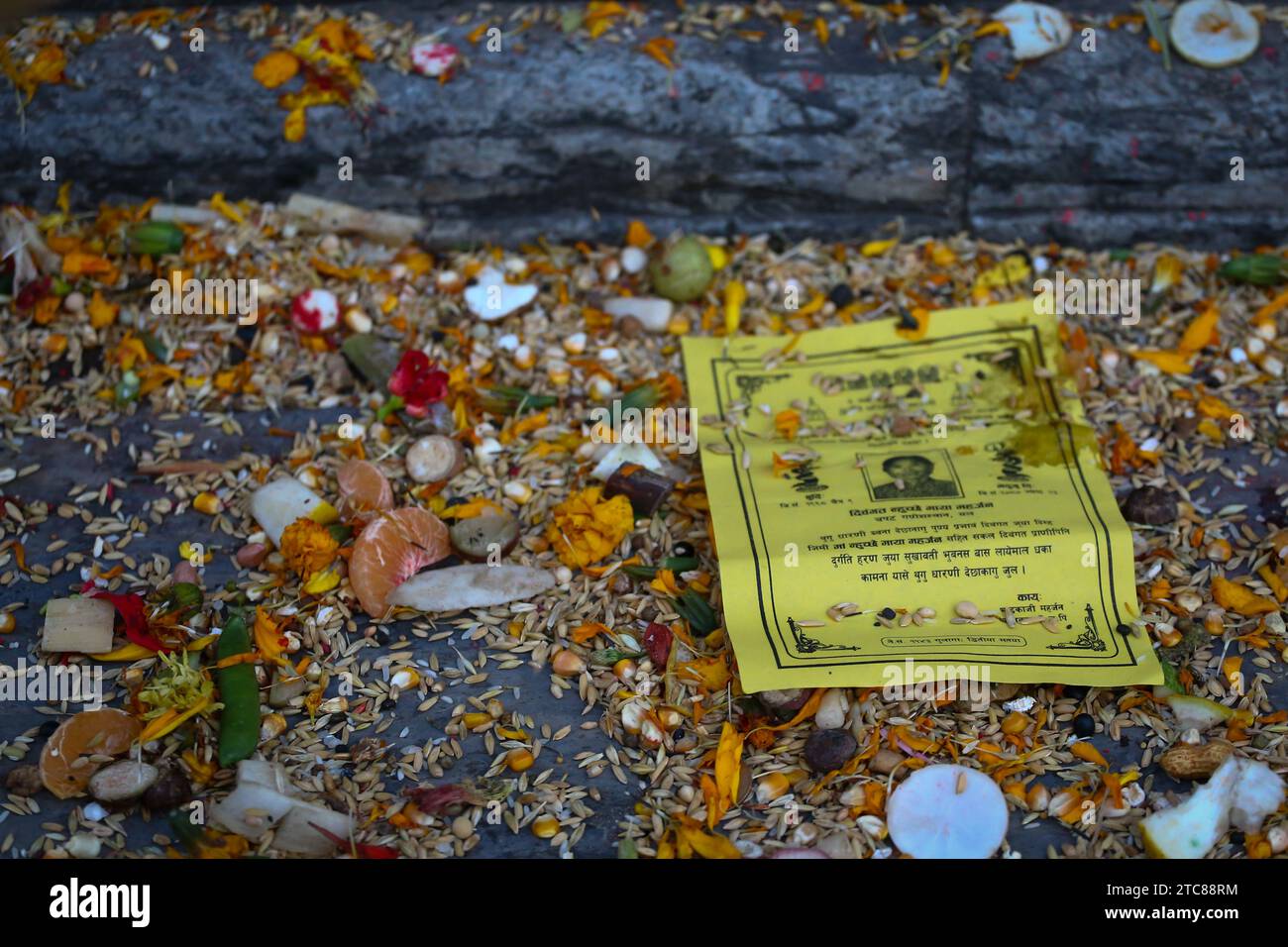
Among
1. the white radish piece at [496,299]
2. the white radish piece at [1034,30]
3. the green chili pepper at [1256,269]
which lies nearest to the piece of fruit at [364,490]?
the white radish piece at [496,299]

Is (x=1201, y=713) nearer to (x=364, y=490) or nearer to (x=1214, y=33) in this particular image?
(x=364, y=490)

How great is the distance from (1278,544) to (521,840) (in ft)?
4.57

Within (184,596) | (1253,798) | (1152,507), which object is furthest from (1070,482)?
(184,596)

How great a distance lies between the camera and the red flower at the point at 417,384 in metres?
2.22

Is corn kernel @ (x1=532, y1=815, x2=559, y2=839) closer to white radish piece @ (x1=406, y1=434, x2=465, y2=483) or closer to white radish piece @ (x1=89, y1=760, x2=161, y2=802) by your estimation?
white radish piece @ (x1=89, y1=760, x2=161, y2=802)

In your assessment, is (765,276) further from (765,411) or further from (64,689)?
(64,689)

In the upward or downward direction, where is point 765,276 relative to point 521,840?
upward

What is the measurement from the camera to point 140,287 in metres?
2.43

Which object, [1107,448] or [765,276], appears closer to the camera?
[1107,448]

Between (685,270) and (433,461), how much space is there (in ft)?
2.39

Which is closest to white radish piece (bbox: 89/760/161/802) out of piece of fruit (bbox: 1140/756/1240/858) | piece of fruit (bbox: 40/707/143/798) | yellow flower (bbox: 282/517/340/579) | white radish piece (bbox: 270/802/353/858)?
piece of fruit (bbox: 40/707/143/798)

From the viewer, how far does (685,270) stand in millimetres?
2449
